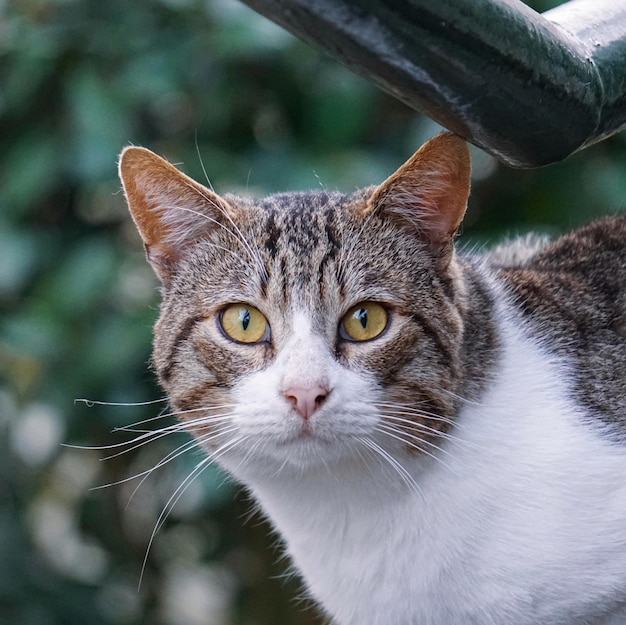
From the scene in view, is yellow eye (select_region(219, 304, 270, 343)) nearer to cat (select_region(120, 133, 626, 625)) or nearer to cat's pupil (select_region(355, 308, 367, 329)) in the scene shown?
cat (select_region(120, 133, 626, 625))

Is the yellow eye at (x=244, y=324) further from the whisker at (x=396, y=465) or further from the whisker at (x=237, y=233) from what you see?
the whisker at (x=396, y=465)

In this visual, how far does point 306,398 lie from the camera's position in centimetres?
138

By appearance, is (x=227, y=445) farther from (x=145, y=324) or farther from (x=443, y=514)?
(x=145, y=324)

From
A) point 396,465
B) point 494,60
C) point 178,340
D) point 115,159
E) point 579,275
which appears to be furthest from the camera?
point 115,159

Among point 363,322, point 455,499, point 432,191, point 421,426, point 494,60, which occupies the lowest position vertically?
point 455,499

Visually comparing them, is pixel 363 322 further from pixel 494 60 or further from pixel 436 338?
pixel 494 60

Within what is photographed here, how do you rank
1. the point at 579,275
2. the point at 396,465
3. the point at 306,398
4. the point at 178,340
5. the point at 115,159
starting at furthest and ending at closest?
the point at 115,159
the point at 579,275
the point at 178,340
the point at 396,465
the point at 306,398

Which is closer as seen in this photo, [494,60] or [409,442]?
[494,60]

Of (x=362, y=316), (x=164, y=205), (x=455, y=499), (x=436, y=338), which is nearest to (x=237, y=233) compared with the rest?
(x=164, y=205)

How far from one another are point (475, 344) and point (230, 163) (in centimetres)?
82

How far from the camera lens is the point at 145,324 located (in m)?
2.16

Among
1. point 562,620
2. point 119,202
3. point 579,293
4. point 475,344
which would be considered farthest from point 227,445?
point 119,202

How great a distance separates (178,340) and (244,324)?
14 cm

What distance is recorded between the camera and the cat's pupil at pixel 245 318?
1.53 metres
